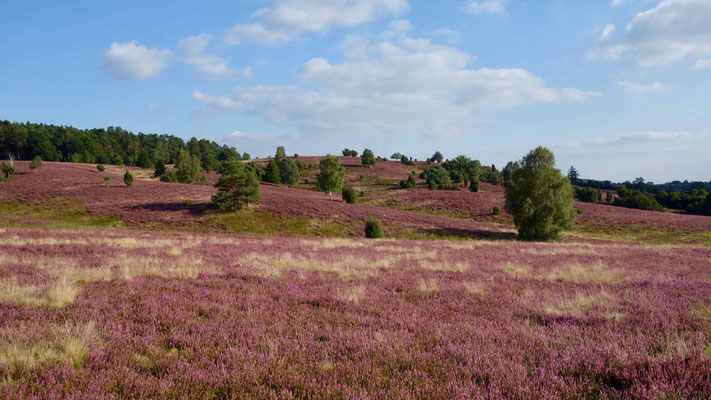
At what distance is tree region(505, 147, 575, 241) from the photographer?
38188 millimetres

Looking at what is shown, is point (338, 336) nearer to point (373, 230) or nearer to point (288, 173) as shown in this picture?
point (373, 230)

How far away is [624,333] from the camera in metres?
5.66

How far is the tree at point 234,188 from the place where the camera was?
42406mm

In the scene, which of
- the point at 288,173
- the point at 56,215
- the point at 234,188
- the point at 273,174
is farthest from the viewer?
the point at 288,173

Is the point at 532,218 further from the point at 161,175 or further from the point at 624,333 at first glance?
the point at 161,175

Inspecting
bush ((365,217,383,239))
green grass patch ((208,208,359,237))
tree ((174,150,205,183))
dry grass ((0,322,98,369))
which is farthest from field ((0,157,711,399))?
Result: tree ((174,150,205,183))

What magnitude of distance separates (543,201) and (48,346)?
43.9m

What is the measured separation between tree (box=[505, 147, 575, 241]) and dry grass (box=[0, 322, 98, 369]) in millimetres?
41590

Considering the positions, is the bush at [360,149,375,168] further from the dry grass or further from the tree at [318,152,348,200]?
the dry grass

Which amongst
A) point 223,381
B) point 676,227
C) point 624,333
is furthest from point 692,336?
point 676,227

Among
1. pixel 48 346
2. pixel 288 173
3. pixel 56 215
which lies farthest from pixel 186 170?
pixel 48 346

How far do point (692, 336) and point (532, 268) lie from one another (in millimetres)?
8079

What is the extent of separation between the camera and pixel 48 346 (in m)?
4.48

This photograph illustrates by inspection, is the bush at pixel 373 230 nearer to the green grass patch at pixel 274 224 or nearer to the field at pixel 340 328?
the green grass patch at pixel 274 224
